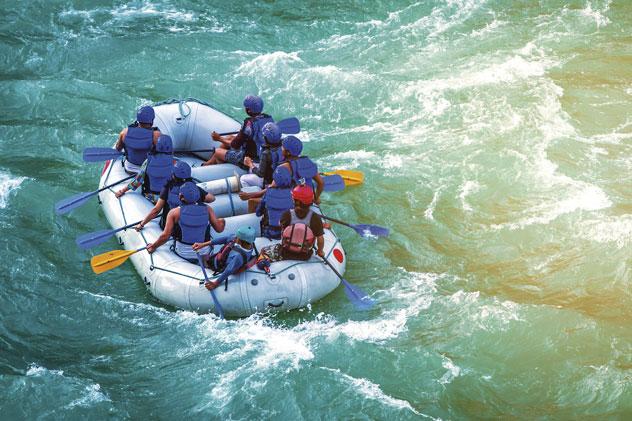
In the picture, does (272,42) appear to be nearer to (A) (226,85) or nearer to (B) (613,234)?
(A) (226,85)

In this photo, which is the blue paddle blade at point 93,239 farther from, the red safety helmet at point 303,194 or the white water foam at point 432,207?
the white water foam at point 432,207

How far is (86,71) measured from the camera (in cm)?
Result: 1457

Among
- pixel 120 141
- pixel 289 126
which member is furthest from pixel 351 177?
pixel 120 141

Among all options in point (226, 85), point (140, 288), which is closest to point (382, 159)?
point (226, 85)

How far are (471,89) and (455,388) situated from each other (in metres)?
6.40

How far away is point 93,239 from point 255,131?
2.24m

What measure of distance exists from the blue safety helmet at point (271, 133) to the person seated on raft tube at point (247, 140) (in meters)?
0.57

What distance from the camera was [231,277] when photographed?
914cm

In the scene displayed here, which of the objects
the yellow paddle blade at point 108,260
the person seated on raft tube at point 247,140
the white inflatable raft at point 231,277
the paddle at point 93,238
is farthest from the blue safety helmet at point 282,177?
the yellow paddle blade at point 108,260

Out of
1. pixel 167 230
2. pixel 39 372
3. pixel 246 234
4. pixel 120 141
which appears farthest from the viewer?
pixel 120 141

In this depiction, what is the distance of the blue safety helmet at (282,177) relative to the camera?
948 cm

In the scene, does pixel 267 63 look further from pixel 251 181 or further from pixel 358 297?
pixel 358 297

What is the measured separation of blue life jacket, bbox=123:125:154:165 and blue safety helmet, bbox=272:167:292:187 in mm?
1908

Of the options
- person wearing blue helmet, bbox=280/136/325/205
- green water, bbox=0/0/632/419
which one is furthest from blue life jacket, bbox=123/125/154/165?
person wearing blue helmet, bbox=280/136/325/205
